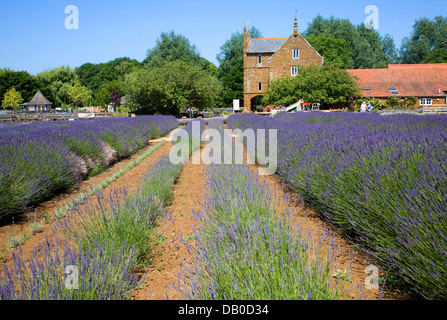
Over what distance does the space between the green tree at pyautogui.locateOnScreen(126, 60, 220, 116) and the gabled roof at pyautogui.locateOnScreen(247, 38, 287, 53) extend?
1554 cm

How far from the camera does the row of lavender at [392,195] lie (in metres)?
2.40

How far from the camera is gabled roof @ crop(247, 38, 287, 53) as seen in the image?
4903 centimetres

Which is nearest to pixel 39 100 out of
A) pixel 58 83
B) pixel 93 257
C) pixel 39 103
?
pixel 39 103

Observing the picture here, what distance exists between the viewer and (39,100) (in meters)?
63.4

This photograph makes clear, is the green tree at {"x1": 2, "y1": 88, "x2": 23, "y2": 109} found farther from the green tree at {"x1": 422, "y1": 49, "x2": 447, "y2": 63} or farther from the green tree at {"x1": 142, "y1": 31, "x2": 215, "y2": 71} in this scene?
the green tree at {"x1": 422, "y1": 49, "x2": 447, "y2": 63}

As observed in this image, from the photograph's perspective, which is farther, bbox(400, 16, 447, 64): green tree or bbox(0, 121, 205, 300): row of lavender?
bbox(400, 16, 447, 64): green tree

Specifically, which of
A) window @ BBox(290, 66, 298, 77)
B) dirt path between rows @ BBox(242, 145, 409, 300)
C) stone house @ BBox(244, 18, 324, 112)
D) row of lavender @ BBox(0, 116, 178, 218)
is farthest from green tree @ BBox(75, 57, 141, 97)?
dirt path between rows @ BBox(242, 145, 409, 300)

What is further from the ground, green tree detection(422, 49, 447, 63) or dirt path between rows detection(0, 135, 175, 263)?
green tree detection(422, 49, 447, 63)
